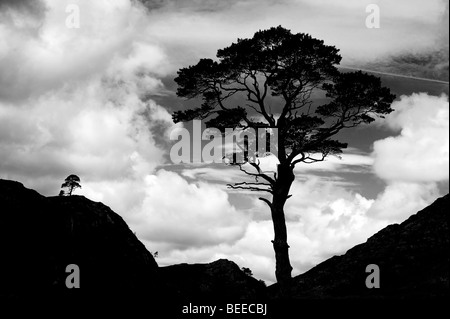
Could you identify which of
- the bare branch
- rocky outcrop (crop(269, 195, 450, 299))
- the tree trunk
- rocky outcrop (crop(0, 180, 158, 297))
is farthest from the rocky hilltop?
the bare branch

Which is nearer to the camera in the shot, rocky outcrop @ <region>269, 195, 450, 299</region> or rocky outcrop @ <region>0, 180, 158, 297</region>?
rocky outcrop @ <region>0, 180, 158, 297</region>

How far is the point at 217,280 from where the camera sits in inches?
393

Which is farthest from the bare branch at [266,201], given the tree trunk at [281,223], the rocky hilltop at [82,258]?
the rocky hilltop at [82,258]

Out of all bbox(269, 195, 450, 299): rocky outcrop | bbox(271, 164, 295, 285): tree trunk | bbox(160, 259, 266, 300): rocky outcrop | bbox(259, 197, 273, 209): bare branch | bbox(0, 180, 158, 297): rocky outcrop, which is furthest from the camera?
bbox(259, 197, 273, 209): bare branch

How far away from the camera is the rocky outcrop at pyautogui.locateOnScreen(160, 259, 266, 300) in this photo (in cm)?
923

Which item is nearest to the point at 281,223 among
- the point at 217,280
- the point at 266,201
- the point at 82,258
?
the point at 266,201

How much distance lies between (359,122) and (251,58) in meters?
6.91

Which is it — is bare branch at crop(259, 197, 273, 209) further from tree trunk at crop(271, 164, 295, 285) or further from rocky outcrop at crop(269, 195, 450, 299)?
rocky outcrop at crop(269, 195, 450, 299)

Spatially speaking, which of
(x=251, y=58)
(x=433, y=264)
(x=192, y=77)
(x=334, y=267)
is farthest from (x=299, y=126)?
(x=433, y=264)

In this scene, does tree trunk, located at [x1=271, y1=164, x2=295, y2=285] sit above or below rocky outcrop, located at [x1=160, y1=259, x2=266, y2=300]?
above

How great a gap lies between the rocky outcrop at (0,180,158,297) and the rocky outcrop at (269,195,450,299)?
9248mm

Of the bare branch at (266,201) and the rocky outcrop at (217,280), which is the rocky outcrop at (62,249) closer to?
the rocky outcrop at (217,280)

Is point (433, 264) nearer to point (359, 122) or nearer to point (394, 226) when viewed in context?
point (394, 226)
